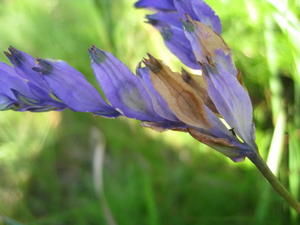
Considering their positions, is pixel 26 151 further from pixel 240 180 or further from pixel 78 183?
pixel 240 180

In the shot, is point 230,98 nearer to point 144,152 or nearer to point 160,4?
point 160,4

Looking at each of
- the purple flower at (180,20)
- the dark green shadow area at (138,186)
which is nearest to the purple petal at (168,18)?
the purple flower at (180,20)

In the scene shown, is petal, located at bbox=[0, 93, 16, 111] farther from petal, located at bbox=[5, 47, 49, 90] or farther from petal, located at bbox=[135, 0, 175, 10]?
petal, located at bbox=[135, 0, 175, 10]

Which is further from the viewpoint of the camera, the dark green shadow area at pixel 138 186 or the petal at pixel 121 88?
the dark green shadow area at pixel 138 186

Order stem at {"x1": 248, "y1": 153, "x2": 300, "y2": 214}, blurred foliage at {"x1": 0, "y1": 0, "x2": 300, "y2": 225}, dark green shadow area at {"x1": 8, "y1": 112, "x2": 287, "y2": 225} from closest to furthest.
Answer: stem at {"x1": 248, "y1": 153, "x2": 300, "y2": 214}, blurred foliage at {"x1": 0, "y1": 0, "x2": 300, "y2": 225}, dark green shadow area at {"x1": 8, "y1": 112, "x2": 287, "y2": 225}

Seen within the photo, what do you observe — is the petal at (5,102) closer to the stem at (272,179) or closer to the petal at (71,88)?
the petal at (71,88)

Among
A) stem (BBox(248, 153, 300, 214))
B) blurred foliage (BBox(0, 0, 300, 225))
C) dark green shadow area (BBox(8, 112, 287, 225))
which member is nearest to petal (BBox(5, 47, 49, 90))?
stem (BBox(248, 153, 300, 214))

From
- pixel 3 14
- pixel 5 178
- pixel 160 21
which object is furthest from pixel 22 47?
pixel 160 21

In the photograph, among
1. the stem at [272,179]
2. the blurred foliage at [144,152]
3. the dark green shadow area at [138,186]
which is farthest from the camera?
the dark green shadow area at [138,186]
